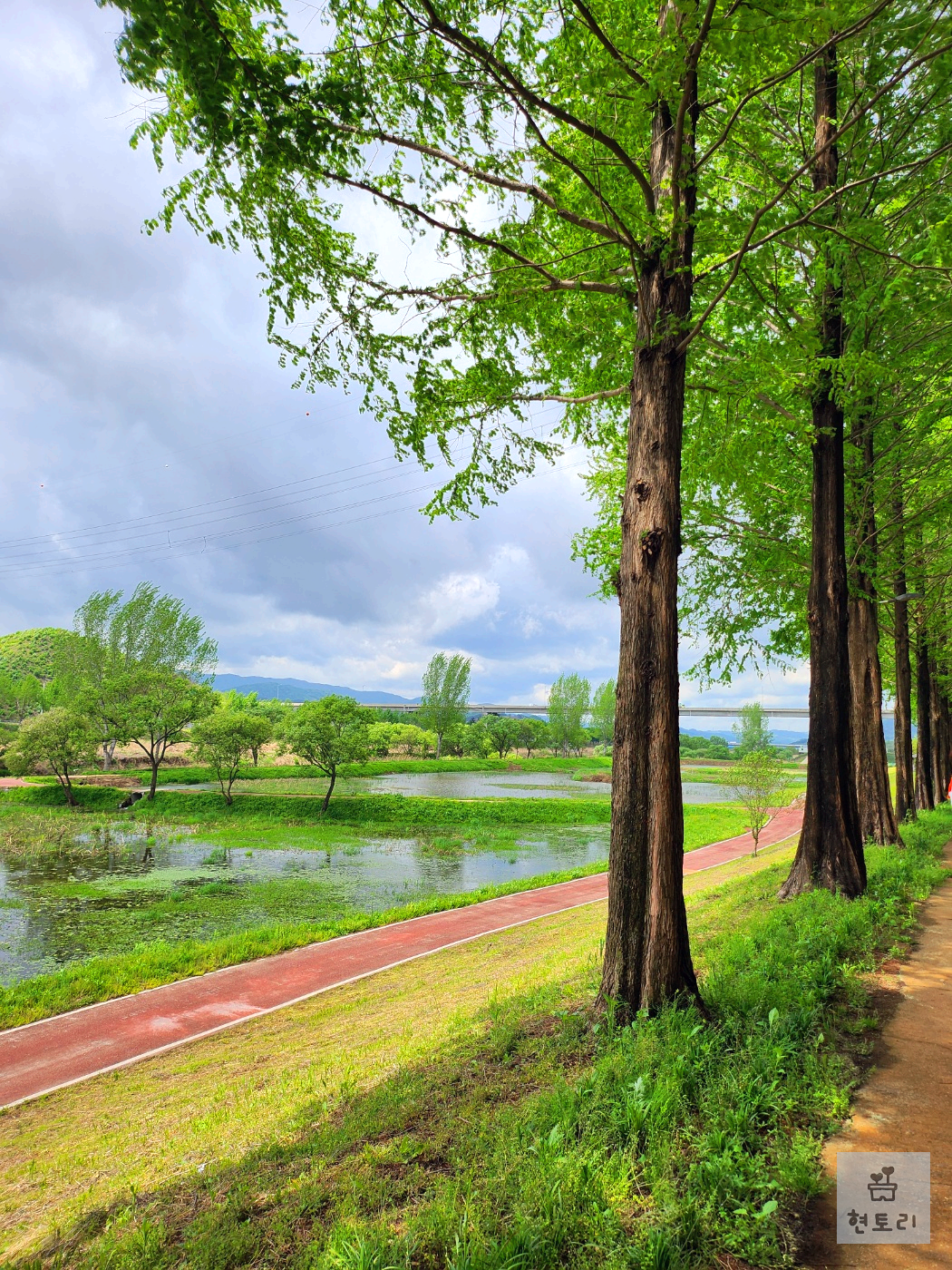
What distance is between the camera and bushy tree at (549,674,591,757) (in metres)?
110

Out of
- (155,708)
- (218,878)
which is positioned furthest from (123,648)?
(218,878)

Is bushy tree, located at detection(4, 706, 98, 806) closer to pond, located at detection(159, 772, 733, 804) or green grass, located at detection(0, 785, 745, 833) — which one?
green grass, located at detection(0, 785, 745, 833)

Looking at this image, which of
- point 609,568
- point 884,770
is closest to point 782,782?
point 884,770

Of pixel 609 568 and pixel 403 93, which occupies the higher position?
pixel 403 93

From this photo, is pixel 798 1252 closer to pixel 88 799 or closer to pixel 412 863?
pixel 412 863

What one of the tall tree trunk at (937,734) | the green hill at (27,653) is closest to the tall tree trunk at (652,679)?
the tall tree trunk at (937,734)

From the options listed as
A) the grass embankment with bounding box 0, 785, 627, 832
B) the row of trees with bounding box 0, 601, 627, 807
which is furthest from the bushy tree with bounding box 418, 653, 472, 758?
the grass embankment with bounding box 0, 785, 627, 832

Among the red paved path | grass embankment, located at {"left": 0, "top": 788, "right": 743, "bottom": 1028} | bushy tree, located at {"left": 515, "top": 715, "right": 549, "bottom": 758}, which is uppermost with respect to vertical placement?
bushy tree, located at {"left": 515, "top": 715, "right": 549, "bottom": 758}

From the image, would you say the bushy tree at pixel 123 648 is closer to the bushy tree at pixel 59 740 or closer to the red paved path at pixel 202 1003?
the bushy tree at pixel 59 740

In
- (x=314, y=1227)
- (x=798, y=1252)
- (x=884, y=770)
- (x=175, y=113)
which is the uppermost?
(x=175, y=113)

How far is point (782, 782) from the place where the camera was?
29625mm

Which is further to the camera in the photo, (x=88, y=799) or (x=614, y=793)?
(x=88, y=799)

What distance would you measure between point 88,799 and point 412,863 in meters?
31.3

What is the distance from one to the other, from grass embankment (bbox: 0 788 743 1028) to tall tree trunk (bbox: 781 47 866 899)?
10729 millimetres
